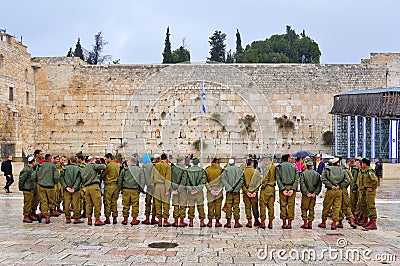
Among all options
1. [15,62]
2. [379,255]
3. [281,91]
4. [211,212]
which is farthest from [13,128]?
[379,255]

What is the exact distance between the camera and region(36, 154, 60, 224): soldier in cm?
1011

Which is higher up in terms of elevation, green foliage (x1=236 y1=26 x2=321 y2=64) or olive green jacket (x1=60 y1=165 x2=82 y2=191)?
green foliage (x1=236 y1=26 x2=321 y2=64)

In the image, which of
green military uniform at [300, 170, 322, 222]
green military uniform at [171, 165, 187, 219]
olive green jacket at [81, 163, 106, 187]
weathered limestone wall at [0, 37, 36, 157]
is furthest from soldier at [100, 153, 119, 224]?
weathered limestone wall at [0, 37, 36, 157]

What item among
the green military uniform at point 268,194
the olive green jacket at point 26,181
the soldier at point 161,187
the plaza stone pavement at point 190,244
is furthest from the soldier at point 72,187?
the green military uniform at point 268,194

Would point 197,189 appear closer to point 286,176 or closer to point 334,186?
point 286,176

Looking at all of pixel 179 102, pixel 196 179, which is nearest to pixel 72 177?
pixel 196 179

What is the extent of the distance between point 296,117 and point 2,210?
16.8 meters

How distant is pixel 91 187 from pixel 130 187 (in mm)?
720

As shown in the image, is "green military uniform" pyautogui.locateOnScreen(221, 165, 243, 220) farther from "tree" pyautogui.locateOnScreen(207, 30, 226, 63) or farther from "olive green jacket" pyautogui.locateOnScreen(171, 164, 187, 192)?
"tree" pyautogui.locateOnScreen(207, 30, 226, 63)

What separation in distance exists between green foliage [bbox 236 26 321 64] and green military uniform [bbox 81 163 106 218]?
27887 mm

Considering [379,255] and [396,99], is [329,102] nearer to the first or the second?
[396,99]

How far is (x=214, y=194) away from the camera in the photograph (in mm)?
9797

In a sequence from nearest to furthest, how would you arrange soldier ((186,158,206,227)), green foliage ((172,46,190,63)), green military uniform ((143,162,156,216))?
soldier ((186,158,206,227)) → green military uniform ((143,162,156,216)) → green foliage ((172,46,190,63))

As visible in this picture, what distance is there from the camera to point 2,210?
1208 cm
